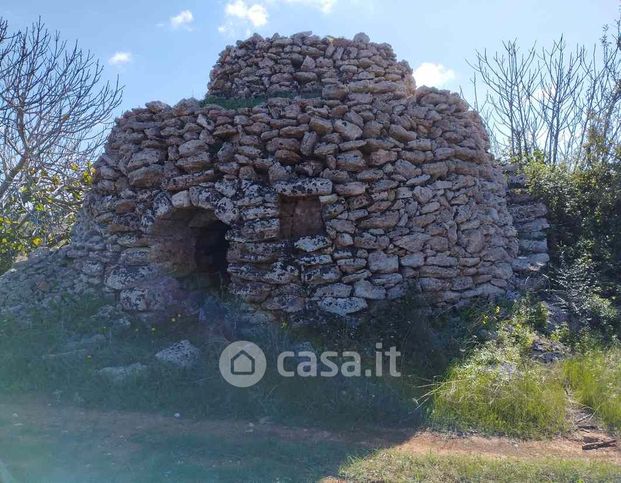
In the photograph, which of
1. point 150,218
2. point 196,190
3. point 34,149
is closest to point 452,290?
point 196,190

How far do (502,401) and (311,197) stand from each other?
125 inches

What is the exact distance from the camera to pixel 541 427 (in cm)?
557

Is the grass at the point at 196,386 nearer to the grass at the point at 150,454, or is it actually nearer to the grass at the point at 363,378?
the grass at the point at 363,378

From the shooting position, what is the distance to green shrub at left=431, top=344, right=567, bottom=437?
557 cm

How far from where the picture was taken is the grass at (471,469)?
4441 mm

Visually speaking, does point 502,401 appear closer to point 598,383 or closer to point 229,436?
point 598,383

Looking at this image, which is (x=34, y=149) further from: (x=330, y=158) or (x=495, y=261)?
(x=495, y=261)

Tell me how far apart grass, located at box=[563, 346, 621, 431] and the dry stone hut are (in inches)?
60.6

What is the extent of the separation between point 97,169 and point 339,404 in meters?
4.73

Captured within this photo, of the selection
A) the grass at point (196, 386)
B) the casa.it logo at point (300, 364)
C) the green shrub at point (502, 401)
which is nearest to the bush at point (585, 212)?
the green shrub at point (502, 401)

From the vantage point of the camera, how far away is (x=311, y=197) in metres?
7.53

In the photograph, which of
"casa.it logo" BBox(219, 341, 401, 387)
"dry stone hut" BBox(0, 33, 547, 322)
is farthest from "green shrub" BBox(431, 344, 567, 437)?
"dry stone hut" BBox(0, 33, 547, 322)

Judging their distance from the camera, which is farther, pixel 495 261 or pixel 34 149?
pixel 34 149

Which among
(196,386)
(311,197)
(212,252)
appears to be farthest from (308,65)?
(196,386)
